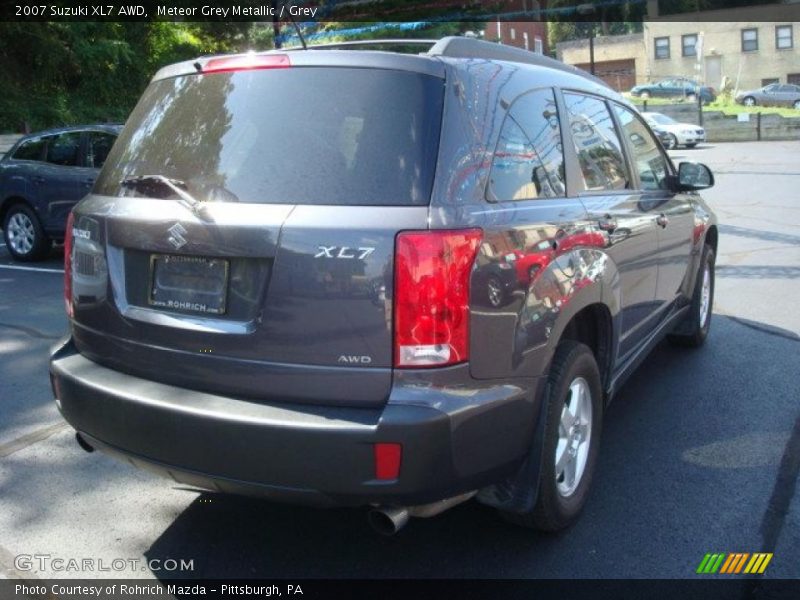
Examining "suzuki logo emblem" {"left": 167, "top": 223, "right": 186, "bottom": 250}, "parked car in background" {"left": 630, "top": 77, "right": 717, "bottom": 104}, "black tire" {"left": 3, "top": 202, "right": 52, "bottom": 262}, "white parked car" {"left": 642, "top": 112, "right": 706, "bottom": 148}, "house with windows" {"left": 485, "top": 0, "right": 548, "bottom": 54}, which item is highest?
"house with windows" {"left": 485, "top": 0, "right": 548, "bottom": 54}

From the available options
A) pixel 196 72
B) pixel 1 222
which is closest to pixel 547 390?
pixel 196 72

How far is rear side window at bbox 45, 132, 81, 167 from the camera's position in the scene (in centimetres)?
1000

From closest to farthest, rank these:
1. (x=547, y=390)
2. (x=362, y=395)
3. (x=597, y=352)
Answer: (x=362, y=395) < (x=547, y=390) < (x=597, y=352)

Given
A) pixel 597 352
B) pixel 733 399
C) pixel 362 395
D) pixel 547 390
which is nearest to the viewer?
pixel 362 395

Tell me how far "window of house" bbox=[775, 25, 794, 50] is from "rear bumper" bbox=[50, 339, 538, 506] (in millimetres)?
58096

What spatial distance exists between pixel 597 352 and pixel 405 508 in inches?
57.9

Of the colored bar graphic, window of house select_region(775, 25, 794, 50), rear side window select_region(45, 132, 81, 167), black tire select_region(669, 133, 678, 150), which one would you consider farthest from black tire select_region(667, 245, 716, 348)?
window of house select_region(775, 25, 794, 50)

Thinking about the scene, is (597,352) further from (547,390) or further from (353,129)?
(353,129)

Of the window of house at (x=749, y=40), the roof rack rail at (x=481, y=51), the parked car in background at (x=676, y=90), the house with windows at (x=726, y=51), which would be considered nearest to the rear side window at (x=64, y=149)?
the roof rack rail at (x=481, y=51)

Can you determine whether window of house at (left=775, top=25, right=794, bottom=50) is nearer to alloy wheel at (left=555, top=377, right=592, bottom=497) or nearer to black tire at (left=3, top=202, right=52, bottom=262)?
black tire at (left=3, top=202, right=52, bottom=262)

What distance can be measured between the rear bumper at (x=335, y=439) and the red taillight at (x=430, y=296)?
0.07m

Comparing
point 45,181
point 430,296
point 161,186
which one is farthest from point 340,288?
point 45,181

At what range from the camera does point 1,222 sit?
34.7 ft

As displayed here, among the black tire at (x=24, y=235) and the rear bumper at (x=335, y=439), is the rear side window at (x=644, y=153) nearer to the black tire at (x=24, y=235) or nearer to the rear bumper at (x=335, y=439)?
the rear bumper at (x=335, y=439)
